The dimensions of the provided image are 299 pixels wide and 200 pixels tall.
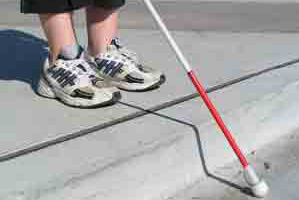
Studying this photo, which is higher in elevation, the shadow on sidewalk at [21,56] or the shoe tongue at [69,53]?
the shoe tongue at [69,53]

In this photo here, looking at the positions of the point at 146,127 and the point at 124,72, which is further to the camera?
the point at 124,72

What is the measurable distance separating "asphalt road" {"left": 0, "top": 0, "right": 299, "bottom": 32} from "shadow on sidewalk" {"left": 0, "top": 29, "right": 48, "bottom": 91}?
0.37 metres

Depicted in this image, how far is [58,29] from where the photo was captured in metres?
2.47

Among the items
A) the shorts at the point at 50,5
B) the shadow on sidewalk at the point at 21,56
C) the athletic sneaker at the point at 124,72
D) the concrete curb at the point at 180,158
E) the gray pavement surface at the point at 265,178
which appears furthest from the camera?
the shadow on sidewalk at the point at 21,56

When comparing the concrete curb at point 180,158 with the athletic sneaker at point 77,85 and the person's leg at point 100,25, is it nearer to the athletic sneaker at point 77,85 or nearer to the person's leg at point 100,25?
the athletic sneaker at point 77,85

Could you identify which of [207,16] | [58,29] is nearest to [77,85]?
[58,29]

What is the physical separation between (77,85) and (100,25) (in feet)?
1.14

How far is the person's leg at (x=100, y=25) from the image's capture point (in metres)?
2.68

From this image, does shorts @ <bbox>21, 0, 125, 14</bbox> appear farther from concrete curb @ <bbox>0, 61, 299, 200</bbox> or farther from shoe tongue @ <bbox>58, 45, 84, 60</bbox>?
concrete curb @ <bbox>0, 61, 299, 200</bbox>

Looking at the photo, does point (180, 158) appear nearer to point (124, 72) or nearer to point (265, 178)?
point (265, 178)

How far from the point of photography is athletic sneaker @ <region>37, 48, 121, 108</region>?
8.14 feet

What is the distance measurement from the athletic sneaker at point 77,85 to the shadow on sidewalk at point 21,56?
0.70ft

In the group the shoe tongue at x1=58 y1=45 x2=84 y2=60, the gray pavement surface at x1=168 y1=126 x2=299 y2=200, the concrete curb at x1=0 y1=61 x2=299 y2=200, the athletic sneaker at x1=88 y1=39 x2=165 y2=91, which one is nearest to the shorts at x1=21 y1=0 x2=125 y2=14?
the shoe tongue at x1=58 y1=45 x2=84 y2=60

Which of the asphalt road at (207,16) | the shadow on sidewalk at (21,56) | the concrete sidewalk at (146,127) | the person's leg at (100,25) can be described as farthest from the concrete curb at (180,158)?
the asphalt road at (207,16)
